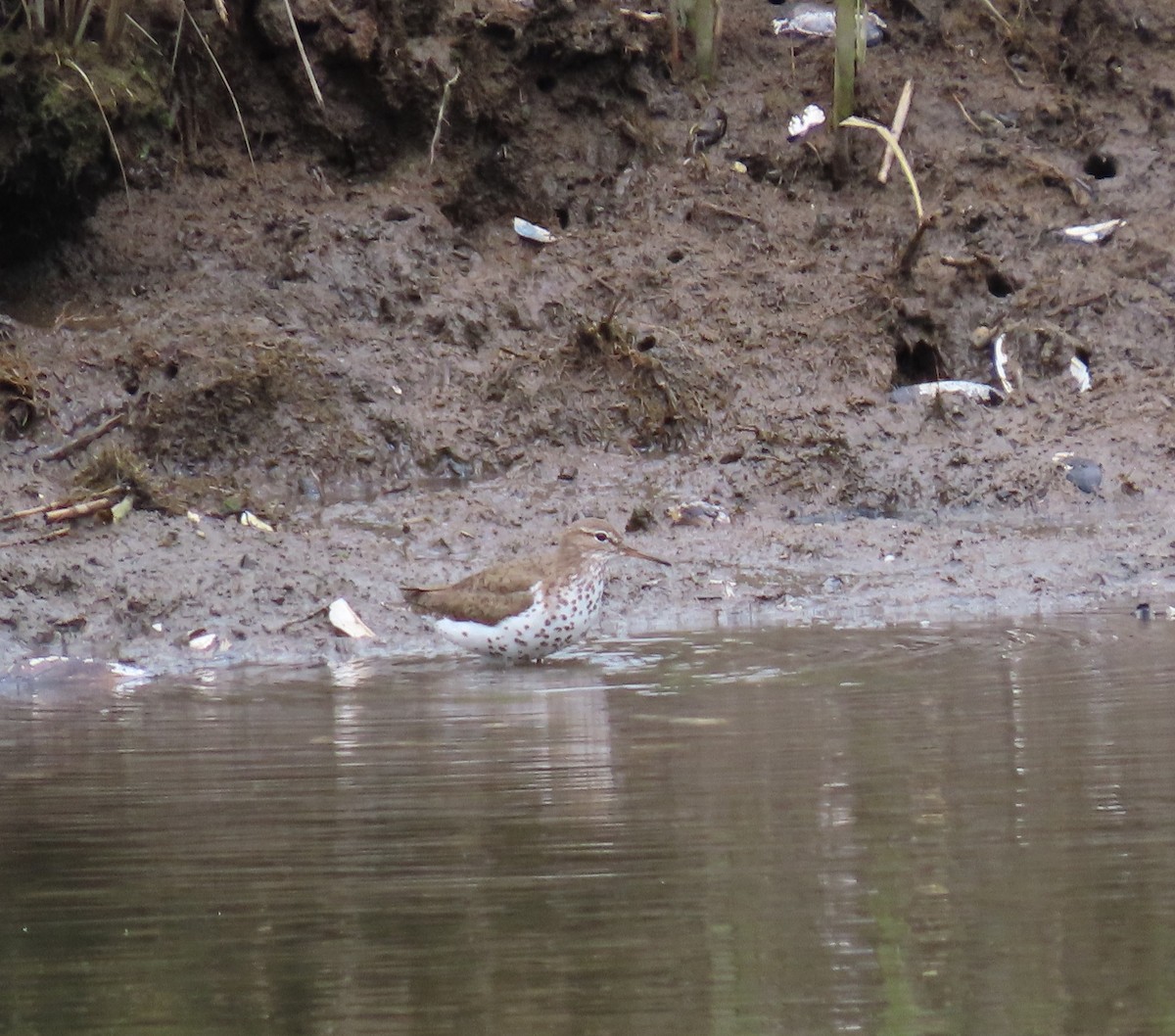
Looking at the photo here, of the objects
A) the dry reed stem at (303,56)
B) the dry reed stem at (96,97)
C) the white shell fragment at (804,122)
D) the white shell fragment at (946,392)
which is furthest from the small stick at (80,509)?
the white shell fragment at (804,122)

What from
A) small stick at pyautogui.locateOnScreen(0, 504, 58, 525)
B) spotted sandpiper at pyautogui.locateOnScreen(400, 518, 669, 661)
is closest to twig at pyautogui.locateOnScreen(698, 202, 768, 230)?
spotted sandpiper at pyautogui.locateOnScreen(400, 518, 669, 661)

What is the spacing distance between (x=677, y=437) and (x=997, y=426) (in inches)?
65.9

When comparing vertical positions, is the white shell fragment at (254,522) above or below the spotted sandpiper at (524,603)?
above

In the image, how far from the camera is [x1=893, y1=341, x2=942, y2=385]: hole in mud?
11.0 m

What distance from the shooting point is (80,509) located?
8617mm

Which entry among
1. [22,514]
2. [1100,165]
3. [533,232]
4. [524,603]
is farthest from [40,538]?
[1100,165]

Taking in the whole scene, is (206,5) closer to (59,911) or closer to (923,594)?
(923,594)

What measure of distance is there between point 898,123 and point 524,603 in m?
5.51

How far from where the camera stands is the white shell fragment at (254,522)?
8883 millimetres

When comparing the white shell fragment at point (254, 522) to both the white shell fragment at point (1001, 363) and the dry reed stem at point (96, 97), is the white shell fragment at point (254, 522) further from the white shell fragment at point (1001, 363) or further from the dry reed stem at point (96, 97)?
the white shell fragment at point (1001, 363)

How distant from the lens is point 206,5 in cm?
1090

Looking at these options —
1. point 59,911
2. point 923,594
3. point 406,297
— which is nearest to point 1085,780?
point 59,911

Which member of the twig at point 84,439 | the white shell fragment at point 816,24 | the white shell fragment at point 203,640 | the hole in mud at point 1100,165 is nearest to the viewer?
the white shell fragment at point 203,640

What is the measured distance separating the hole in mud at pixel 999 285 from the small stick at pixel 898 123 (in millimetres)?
927
